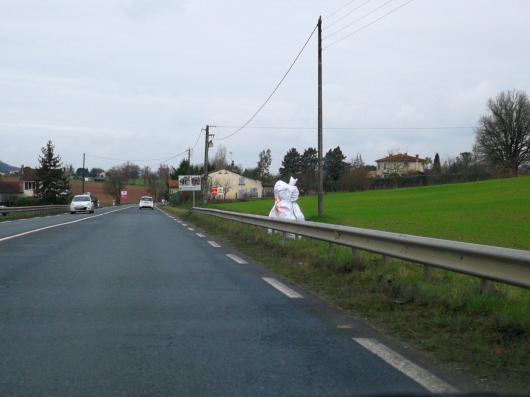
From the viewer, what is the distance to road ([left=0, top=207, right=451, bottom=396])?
13.3 ft

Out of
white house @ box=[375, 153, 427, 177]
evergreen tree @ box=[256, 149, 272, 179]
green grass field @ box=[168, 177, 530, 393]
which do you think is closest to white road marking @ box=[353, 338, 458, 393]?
green grass field @ box=[168, 177, 530, 393]

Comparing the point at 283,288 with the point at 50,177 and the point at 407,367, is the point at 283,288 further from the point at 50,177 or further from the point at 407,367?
the point at 50,177

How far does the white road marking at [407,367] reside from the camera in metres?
3.95

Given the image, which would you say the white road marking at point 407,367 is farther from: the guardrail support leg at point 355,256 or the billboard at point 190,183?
the billboard at point 190,183

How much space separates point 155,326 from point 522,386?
3.42 meters

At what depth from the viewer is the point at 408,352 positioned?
493 cm

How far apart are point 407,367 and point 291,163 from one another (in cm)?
13072

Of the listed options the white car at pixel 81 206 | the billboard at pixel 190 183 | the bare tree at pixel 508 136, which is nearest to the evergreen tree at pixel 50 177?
the billboard at pixel 190 183

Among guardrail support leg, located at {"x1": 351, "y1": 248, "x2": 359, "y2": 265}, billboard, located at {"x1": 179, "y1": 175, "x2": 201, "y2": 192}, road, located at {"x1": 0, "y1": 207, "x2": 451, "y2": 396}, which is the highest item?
billboard, located at {"x1": 179, "y1": 175, "x2": 201, "y2": 192}

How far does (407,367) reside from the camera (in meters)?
4.46

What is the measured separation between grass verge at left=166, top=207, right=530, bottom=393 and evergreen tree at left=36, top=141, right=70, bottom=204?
86.0 meters

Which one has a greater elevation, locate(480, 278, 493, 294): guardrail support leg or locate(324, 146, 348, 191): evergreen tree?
locate(324, 146, 348, 191): evergreen tree

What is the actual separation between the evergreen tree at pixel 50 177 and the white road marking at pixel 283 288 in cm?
8585

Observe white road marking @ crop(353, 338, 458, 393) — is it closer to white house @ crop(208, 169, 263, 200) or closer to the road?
the road
